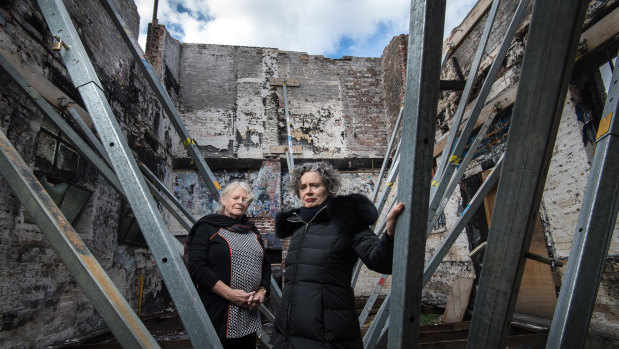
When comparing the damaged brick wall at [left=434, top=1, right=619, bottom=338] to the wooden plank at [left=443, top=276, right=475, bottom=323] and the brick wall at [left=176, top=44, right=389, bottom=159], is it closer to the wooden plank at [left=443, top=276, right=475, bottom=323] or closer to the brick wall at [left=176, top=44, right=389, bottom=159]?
the wooden plank at [left=443, top=276, right=475, bottom=323]

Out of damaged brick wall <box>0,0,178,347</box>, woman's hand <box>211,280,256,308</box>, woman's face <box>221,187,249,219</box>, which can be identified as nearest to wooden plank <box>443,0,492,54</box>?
woman's face <box>221,187,249,219</box>

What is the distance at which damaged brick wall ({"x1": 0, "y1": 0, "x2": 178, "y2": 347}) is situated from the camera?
9.31ft

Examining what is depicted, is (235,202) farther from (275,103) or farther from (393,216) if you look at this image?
(275,103)

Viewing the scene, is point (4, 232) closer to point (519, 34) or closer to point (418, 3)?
point (418, 3)

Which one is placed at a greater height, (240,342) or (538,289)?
(240,342)

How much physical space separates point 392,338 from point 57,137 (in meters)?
4.29

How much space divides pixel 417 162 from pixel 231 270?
1606mm

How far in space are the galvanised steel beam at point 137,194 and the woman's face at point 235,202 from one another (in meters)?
0.97

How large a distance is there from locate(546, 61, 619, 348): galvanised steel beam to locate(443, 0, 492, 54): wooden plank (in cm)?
442

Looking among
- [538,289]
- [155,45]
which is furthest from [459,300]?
[155,45]

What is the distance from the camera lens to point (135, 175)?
1.33 metres

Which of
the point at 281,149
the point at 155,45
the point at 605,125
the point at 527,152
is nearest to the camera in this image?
the point at 527,152

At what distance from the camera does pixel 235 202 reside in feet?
7.72

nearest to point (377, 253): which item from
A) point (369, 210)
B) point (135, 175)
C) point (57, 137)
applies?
point (369, 210)
